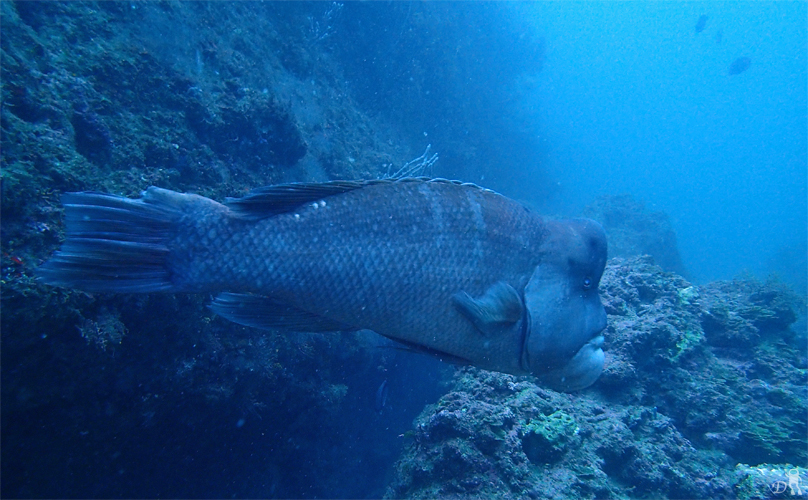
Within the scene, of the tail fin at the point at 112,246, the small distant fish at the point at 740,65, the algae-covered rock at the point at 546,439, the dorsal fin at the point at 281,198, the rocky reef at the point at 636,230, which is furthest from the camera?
the small distant fish at the point at 740,65

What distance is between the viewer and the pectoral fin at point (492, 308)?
179 cm

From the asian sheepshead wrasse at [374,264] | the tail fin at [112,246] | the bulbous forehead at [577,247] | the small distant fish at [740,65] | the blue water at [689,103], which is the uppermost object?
the blue water at [689,103]

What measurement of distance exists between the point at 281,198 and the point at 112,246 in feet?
2.44

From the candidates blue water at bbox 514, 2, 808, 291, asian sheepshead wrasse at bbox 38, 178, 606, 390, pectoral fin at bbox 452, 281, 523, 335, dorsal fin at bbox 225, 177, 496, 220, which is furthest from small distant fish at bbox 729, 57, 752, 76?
blue water at bbox 514, 2, 808, 291

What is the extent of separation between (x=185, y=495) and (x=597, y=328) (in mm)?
5283

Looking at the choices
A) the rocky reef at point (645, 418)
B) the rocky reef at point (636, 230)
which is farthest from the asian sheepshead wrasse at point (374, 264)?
the rocky reef at point (636, 230)

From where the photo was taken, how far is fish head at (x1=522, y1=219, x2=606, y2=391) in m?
1.86

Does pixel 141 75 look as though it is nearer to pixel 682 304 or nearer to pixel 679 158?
pixel 682 304

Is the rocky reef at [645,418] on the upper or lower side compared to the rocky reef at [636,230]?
lower

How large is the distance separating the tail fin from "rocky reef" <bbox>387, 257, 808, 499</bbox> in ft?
10.3

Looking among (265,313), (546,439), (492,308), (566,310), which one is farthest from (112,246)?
(546,439)

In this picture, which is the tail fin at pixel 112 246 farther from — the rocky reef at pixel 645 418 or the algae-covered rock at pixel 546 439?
the algae-covered rock at pixel 546 439

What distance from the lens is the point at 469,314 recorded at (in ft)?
5.90

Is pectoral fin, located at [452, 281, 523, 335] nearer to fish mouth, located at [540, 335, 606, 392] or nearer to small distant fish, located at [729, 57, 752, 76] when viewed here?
fish mouth, located at [540, 335, 606, 392]
